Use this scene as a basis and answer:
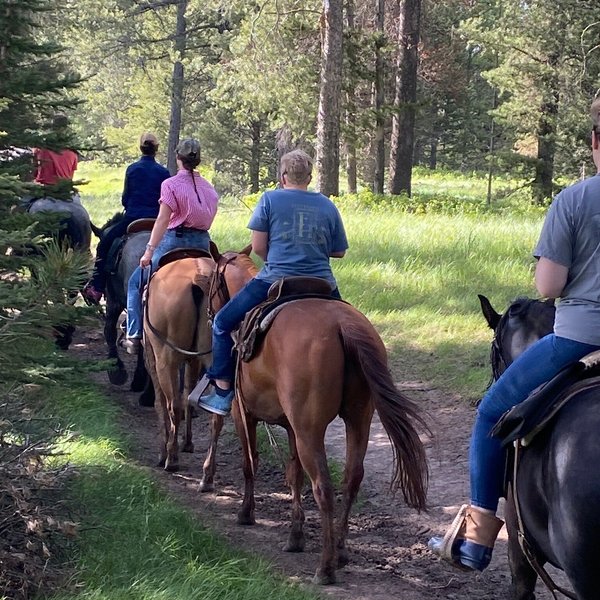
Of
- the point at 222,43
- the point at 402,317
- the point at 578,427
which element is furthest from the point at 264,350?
the point at 222,43

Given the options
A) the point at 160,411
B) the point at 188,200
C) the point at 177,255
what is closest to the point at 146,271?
the point at 177,255

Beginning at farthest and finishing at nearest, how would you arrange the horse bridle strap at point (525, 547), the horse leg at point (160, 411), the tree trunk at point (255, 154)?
the tree trunk at point (255, 154) < the horse leg at point (160, 411) < the horse bridle strap at point (525, 547)

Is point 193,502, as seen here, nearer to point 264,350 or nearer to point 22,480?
point 264,350

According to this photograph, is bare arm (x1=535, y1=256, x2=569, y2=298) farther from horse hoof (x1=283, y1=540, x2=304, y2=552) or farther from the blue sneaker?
the blue sneaker

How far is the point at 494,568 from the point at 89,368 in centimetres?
325

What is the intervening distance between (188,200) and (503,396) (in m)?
4.84

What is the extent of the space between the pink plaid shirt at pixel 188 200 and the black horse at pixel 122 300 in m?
1.44

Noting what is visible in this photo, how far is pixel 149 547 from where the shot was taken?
18.2 ft

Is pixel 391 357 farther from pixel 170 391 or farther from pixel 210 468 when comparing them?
pixel 210 468

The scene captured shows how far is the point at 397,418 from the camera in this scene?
18.3ft

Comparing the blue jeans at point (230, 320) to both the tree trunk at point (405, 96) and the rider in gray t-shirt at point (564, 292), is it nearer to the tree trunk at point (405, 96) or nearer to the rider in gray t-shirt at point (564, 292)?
the rider in gray t-shirt at point (564, 292)

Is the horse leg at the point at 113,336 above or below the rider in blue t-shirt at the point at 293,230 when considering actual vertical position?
below

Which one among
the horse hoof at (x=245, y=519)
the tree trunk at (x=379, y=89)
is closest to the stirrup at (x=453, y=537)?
the horse hoof at (x=245, y=519)

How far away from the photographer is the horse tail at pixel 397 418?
5574mm
